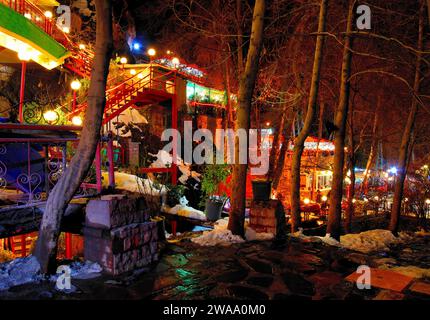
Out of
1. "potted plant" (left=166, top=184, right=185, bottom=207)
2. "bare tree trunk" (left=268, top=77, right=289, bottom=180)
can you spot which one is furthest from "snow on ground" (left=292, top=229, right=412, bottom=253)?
"bare tree trunk" (left=268, top=77, right=289, bottom=180)

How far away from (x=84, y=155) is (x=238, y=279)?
3450 mm

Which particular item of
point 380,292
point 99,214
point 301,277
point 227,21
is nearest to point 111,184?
point 99,214

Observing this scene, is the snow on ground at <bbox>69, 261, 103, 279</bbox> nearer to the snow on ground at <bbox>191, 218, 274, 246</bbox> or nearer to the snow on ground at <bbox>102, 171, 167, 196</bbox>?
the snow on ground at <bbox>191, 218, 274, 246</bbox>

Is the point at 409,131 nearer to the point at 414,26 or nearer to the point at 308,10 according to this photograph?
the point at 414,26

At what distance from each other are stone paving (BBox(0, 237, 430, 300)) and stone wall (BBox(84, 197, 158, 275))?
261 mm

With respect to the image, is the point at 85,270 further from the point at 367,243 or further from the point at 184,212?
the point at 367,243

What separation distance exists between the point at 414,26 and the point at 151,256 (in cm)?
1520

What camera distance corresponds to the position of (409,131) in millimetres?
14648

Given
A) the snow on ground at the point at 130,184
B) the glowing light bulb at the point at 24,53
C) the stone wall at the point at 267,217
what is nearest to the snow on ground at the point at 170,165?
the snow on ground at the point at 130,184

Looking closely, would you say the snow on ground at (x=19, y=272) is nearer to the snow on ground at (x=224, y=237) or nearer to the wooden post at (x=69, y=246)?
the snow on ground at (x=224, y=237)

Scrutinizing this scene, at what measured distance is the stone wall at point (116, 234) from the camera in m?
5.79

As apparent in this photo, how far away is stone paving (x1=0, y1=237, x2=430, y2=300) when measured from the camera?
526cm

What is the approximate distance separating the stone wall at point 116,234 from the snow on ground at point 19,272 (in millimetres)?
870

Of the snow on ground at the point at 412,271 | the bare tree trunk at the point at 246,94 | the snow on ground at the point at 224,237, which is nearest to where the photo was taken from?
the snow on ground at the point at 412,271
